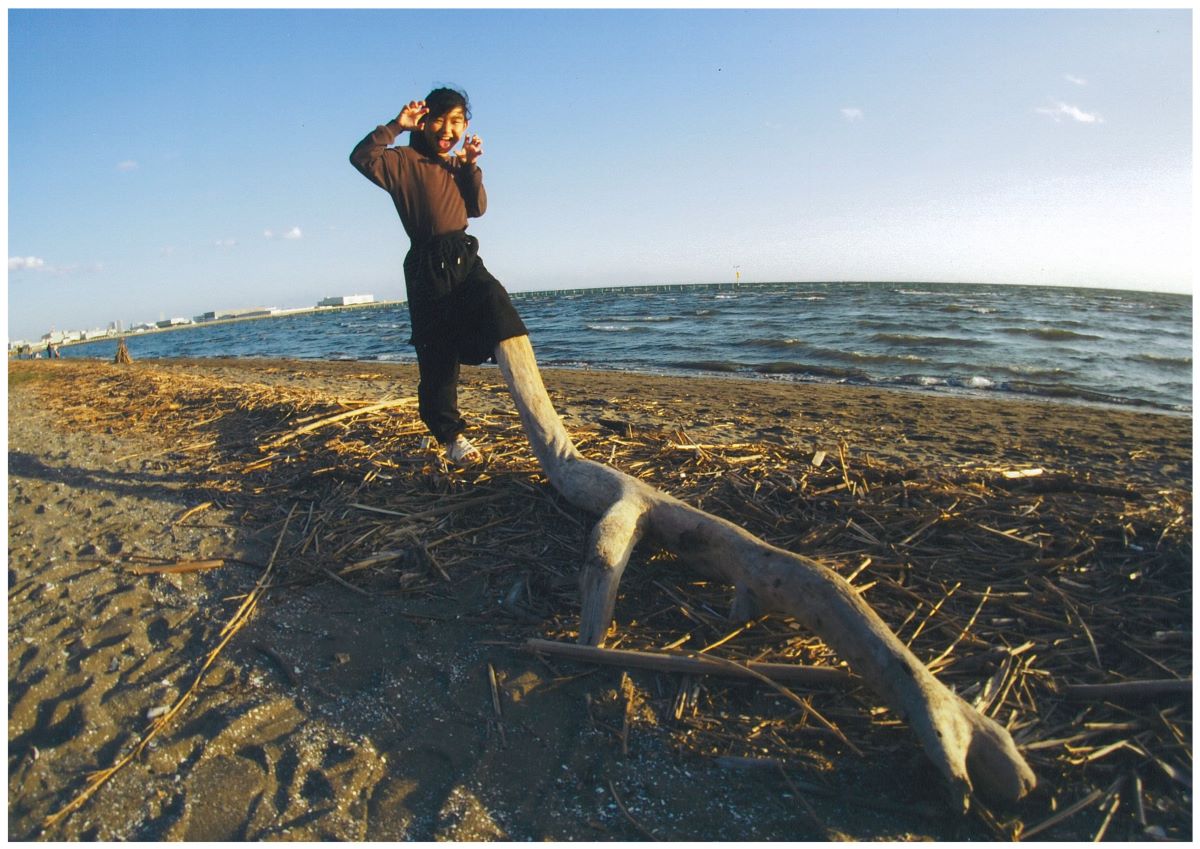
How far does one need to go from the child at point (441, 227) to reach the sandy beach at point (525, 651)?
2.74 feet

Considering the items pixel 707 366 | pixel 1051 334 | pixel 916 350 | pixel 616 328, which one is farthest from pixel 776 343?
pixel 616 328

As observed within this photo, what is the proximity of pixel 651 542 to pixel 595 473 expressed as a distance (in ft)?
1.59

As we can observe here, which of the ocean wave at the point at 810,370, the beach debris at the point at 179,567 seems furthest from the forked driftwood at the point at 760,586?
the ocean wave at the point at 810,370

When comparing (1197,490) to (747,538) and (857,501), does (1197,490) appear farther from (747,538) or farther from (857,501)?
(747,538)

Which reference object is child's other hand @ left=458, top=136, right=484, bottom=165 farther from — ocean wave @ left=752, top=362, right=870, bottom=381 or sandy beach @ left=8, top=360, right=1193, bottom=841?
ocean wave @ left=752, top=362, right=870, bottom=381

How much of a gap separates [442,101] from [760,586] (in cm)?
321

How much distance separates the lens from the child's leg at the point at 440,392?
4.05 metres

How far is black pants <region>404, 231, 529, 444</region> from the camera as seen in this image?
12.4 ft

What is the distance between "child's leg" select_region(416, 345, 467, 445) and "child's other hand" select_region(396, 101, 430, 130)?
1262mm

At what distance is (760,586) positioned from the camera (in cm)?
262

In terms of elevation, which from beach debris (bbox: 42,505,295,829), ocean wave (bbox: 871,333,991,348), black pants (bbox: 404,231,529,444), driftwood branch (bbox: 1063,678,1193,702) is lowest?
driftwood branch (bbox: 1063,678,1193,702)

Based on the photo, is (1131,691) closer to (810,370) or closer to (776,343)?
(810,370)

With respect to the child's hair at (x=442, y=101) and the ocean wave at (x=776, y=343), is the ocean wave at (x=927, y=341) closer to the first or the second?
the ocean wave at (x=776, y=343)

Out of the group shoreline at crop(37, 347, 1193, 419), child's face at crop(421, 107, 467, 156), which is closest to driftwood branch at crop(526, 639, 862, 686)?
child's face at crop(421, 107, 467, 156)
